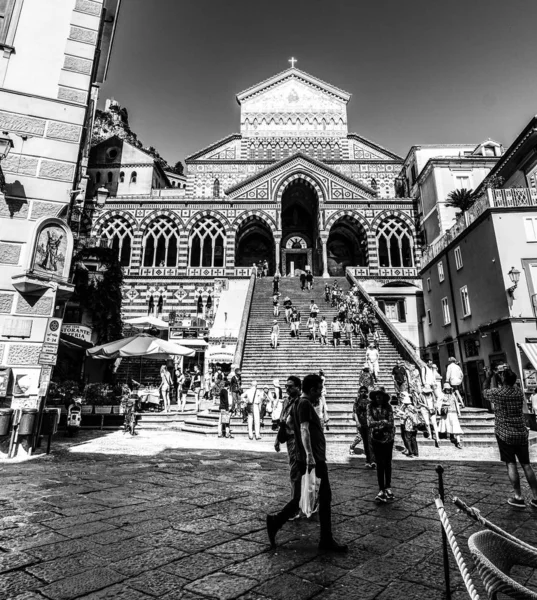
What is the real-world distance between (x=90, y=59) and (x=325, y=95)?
34623mm

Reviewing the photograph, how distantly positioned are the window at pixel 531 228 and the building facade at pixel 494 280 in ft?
0.11

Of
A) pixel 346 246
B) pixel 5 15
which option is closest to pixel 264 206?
pixel 346 246

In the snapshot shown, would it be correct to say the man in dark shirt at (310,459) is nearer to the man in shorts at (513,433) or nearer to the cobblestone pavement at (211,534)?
the cobblestone pavement at (211,534)

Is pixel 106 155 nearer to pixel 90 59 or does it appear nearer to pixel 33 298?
pixel 90 59

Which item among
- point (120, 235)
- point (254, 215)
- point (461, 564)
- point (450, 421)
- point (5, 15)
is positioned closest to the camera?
point (461, 564)

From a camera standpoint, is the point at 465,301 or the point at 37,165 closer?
the point at 37,165

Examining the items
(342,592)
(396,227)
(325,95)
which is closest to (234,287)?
(396,227)

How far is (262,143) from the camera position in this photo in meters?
36.9

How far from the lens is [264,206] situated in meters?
31.6

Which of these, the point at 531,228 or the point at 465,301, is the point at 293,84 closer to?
the point at 465,301

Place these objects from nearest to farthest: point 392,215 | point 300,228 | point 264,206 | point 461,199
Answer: point 461,199, point 264,206, point 392,215, point 300,228

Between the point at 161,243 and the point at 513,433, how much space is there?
95.7 feet

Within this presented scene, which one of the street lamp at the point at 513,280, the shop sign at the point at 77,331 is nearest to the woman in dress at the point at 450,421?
the street lamp at the point at 513,280

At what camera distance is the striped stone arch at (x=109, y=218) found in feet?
99.3
